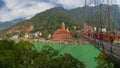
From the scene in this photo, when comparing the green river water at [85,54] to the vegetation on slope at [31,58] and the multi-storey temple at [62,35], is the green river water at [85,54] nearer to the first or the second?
the vegetation on slope at [31,58]

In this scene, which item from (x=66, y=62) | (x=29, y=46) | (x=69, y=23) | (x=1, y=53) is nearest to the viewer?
(x=66, y=62)

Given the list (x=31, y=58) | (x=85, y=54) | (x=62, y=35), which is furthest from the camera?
(x=62, y=35)

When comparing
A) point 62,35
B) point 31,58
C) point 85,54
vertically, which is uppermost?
point 31,58

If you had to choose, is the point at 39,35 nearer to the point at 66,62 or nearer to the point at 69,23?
the point at 69,23

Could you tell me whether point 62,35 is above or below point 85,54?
below

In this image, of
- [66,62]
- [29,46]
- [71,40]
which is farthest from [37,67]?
[71,40]

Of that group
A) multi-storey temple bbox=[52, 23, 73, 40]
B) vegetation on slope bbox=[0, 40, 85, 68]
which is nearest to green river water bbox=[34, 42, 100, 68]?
vegetation on slope bbox=[0, 40, 85, 68]

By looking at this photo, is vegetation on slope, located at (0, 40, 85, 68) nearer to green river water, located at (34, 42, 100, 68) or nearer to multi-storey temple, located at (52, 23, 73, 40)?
green river water, located at (34, 42, 100, 68)

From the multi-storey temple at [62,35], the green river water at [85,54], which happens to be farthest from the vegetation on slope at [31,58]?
the multi-storey temple at [62,35]

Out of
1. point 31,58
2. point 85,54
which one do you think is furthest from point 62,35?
point 31,58

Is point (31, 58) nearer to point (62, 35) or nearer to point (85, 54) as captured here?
point (85, 54)

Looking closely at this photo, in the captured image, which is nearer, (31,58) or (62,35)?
(31,58)
